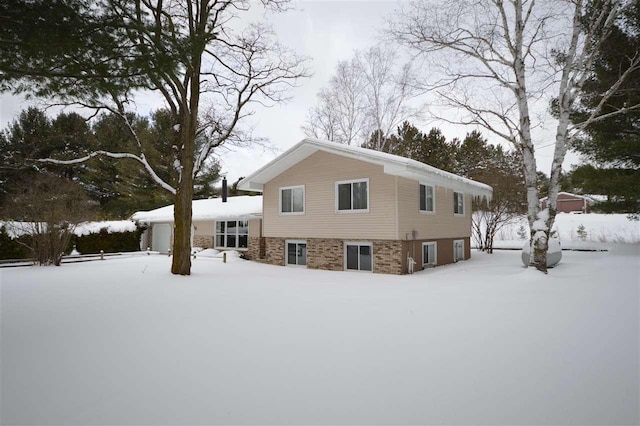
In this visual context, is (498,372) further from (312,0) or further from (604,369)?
(312,0)

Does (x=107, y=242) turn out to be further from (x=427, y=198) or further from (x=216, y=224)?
(x=427, y=198)

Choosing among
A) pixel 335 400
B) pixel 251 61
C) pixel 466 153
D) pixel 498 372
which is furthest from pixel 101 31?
pixel 466 153

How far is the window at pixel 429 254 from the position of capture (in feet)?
44.1

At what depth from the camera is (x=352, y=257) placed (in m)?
13.0

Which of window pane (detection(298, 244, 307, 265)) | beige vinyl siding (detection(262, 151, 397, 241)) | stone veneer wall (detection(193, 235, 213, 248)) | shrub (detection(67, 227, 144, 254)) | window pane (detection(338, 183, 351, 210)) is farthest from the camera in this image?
stone veneer wall (detection(193, 235, 213, 248))

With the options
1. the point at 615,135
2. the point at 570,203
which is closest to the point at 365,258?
the point at 615,135

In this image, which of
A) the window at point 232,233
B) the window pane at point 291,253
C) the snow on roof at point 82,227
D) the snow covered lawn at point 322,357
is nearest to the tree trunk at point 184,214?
the snow covered lawn at point 322,357

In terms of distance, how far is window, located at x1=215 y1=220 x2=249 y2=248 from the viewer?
19.3 meters

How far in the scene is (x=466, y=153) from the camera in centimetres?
3119

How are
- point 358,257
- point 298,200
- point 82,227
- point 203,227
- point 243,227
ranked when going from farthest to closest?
1. point 203,227
2. point 82,227
3. point 243,227
4. point 298,200
5. point 358,257

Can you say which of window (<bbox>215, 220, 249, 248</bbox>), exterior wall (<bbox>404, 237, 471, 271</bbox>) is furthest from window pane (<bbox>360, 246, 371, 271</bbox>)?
window (<bbox>215, 220, 249, 248</bbox>)

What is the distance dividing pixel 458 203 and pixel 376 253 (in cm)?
668

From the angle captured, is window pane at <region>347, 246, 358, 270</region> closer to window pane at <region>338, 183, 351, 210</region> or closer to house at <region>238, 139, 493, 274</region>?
house at <region>238, 139, 493, 274</region>

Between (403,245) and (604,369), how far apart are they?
8.30 meters
